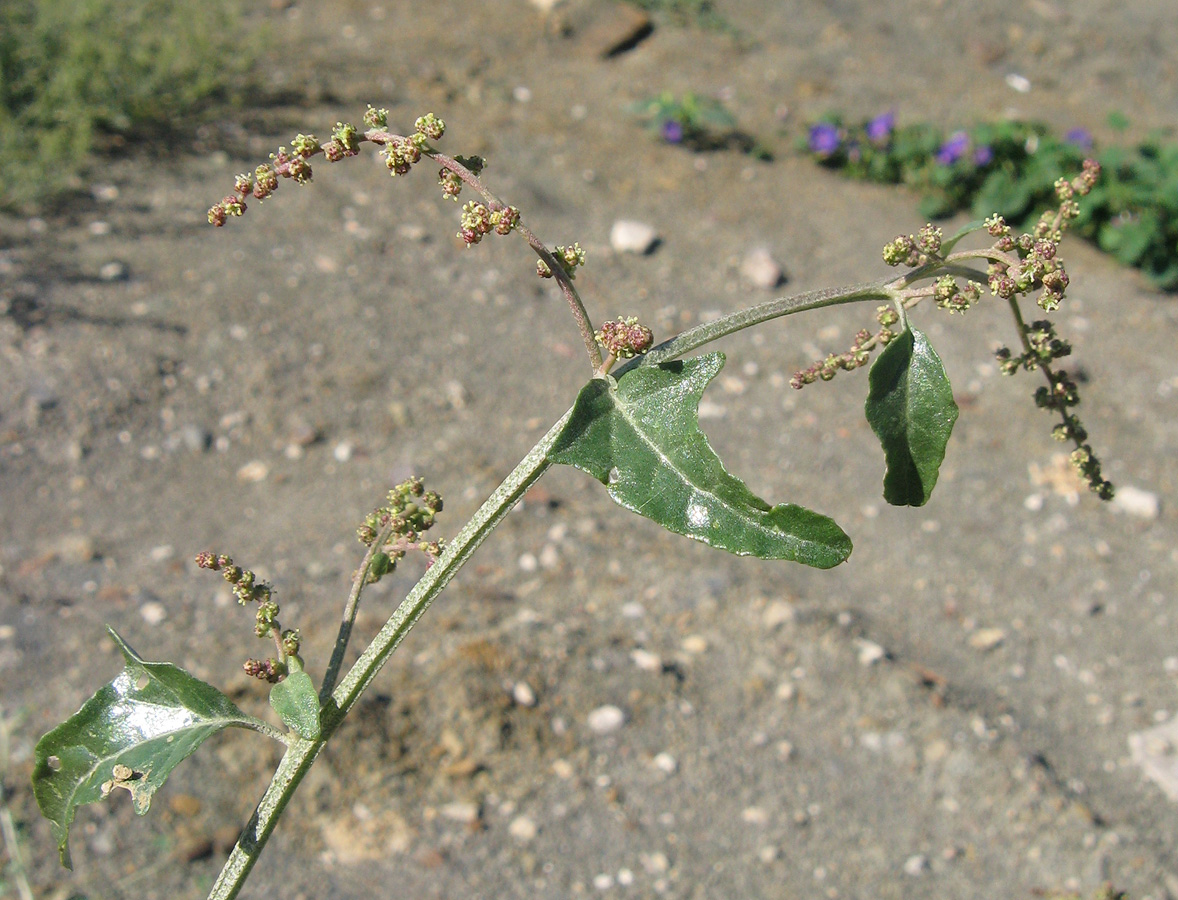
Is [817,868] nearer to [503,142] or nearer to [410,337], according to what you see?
[410,337]

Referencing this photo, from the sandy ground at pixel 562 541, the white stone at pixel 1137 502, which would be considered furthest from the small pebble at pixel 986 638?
the white stone at pixel 1137 502

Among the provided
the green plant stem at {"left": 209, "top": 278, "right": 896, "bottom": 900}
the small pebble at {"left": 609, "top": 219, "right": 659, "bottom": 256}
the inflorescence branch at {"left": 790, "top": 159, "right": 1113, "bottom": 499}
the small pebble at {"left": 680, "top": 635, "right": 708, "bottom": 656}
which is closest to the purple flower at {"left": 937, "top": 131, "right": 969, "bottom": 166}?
the small pebble at {"left": 609, "top": 219, "right": 659, "bottom": 256}

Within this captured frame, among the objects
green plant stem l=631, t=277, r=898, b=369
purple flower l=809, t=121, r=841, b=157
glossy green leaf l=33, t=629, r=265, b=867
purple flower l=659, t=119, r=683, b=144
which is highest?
green plant stem l=631, t=277, r=898, b=369

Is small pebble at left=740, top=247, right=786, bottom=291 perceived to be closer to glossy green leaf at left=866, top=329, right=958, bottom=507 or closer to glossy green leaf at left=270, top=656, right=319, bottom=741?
glossy green leaf at left=866, top=329, right=958, bottom=507

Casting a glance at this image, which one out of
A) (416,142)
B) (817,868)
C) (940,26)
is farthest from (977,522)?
(940,26)

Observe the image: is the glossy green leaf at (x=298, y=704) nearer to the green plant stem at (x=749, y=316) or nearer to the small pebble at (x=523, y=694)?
the green plant stem at (x=749, y=316)
